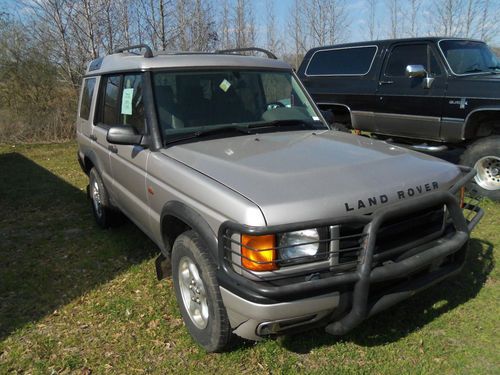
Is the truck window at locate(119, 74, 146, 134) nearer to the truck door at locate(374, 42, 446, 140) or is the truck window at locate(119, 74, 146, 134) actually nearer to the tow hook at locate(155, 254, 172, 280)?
the tow hook at locate(155, 254, 172, 280)

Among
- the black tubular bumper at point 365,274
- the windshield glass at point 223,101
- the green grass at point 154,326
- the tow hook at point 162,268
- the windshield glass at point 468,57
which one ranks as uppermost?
the windshield glass at point 468,57

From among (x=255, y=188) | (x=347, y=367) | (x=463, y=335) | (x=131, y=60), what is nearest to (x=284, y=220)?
(x=255, y=188)

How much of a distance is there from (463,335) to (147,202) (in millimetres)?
2606

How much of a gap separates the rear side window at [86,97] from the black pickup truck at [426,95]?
4.43 m

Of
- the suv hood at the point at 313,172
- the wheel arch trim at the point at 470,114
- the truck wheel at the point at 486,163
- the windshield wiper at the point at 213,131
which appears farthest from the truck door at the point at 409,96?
the windshield wiper at the point at 213,131

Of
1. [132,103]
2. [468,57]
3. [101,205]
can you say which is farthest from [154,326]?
[468,57]

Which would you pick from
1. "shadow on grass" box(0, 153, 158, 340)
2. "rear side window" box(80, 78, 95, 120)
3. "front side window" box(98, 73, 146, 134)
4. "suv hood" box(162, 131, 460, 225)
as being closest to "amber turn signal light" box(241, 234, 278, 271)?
"suv hood" box(162, 131, 460, 225)

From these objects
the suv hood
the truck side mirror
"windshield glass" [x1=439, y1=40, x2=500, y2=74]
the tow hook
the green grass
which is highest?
"windshield glass" [x1=439, y1=40, x2=500, y2=74]

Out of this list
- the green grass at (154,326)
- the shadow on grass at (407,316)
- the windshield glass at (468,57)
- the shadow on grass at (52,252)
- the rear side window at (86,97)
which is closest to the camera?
the green grass at (154,326)

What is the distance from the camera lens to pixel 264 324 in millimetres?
2377

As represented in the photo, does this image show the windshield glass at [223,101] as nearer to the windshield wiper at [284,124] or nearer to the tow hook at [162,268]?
the windshield wiper at [284,124]

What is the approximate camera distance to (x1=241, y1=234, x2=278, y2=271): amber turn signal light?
2.31m

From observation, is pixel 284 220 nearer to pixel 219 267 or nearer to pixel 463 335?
pixel 219 267

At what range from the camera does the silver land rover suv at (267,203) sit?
234 centimetres
